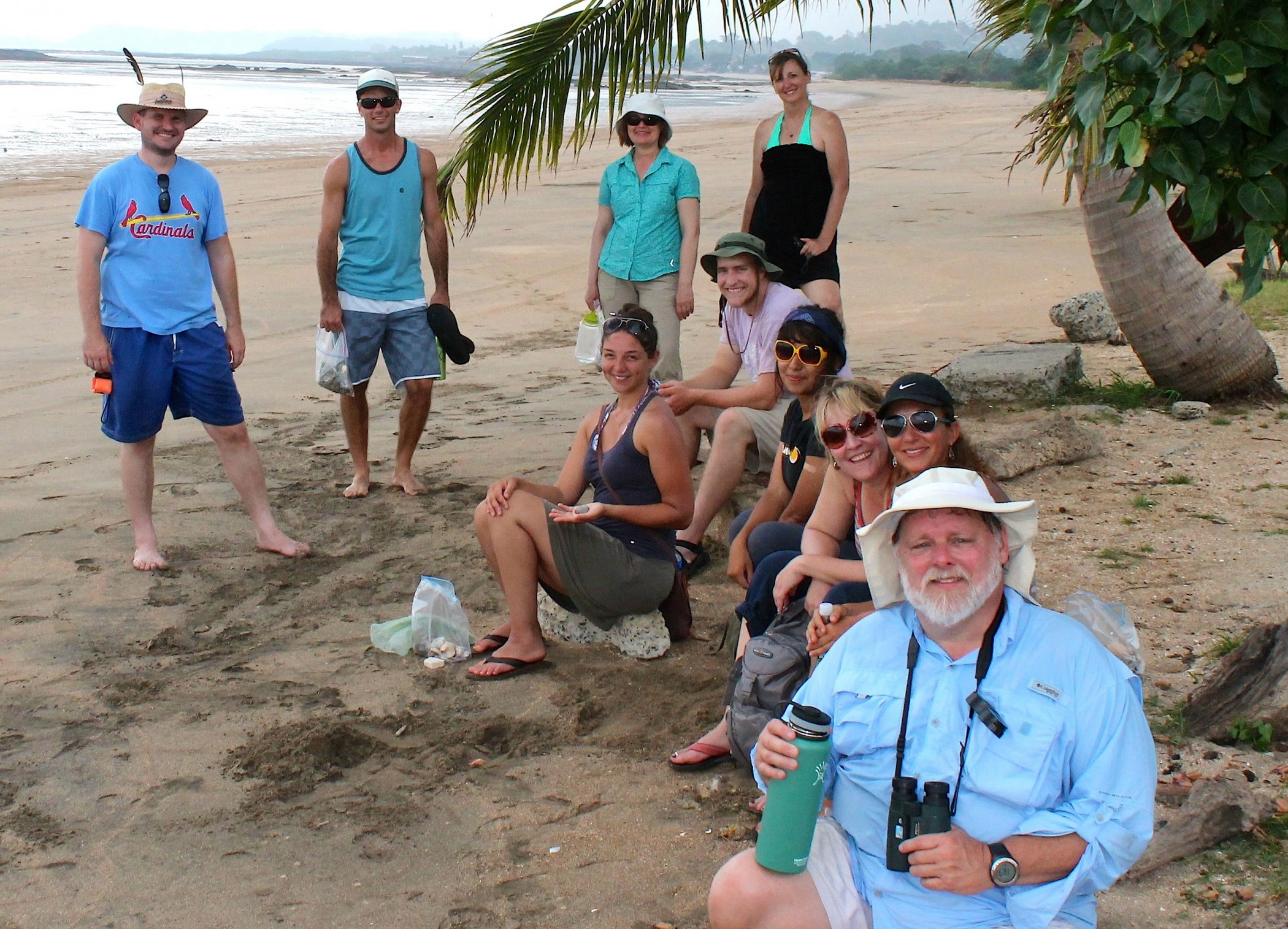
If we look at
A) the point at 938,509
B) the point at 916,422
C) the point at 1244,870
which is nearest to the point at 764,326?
the point at 916,422

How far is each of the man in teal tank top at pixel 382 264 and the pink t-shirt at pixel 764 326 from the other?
1.64 metres

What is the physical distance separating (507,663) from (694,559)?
1056 mm

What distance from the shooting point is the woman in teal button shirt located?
606cm

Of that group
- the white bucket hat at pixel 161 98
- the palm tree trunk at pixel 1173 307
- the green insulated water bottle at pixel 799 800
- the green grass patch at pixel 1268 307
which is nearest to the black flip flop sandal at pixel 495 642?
the green insulated water bottle at pixel 799 800

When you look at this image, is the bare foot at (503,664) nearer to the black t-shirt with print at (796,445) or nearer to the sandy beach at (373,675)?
the sandy beach at (373,675)

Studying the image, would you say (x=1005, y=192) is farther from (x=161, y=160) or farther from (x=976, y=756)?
(x=976, y=756)

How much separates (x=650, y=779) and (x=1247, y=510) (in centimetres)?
302

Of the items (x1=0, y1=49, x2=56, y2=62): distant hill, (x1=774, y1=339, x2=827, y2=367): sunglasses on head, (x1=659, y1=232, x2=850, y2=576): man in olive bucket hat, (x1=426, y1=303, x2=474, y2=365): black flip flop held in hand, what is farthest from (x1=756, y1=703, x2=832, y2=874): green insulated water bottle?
(x1=0, y1=49, x2=56, y2=62): distant hill

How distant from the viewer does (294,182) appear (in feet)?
65.2

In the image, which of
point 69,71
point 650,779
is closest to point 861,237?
point 650,779

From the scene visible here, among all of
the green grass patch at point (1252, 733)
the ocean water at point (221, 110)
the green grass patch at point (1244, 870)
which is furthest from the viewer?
the ocean water at point (221, 110)

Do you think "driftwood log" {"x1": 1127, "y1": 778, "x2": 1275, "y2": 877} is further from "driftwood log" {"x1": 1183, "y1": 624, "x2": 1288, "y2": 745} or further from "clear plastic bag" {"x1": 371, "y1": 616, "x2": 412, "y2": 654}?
"clear plastic bag" {"x1": 371, "y1": 616, "x2": 412, "y2": 654}

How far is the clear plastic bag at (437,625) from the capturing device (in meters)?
4.50

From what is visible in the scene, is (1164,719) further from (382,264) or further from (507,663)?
(382,264)
